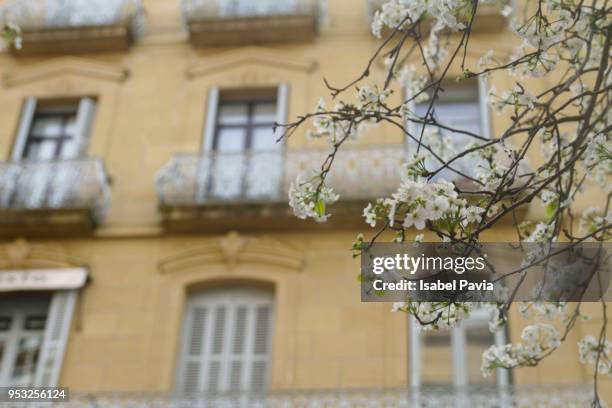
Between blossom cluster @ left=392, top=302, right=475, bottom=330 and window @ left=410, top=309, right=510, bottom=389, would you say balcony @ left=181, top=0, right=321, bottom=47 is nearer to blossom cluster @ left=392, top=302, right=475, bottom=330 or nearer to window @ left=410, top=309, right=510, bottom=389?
window @ left=410, top=309, right=510, bottom=389

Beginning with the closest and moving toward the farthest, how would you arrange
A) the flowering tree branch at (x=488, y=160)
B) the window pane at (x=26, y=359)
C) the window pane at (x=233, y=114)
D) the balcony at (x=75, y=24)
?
the flowering tree branch at (x=488, y=160) < the window pane at (x=26, y=359) < the window pane at (x=233, y=114) < the balcony at (x=75, y=24)

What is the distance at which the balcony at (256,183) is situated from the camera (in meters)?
11.1

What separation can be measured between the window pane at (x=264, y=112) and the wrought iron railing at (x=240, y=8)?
1.42m

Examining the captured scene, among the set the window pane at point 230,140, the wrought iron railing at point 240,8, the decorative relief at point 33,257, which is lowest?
the decorative relief at point 33,257

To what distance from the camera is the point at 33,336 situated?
36.6 ft

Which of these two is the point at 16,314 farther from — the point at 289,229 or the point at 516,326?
the point at 516,326

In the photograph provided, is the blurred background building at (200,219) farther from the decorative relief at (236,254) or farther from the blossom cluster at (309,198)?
the blossom cluster at (309,198)

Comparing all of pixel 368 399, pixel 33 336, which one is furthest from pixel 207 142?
pixel 368 399

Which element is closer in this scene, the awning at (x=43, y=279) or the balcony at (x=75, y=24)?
the awning at (x=43, y=279)

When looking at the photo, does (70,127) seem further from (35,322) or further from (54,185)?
(35,322)

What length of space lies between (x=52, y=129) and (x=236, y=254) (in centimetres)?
420

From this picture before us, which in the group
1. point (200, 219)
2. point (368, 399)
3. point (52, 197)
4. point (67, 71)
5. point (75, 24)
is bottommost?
point (368, 399)

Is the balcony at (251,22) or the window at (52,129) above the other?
the balcony at (251,22)

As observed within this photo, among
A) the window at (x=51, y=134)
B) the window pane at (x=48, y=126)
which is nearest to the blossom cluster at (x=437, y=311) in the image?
the window at (x=51, y=134)
